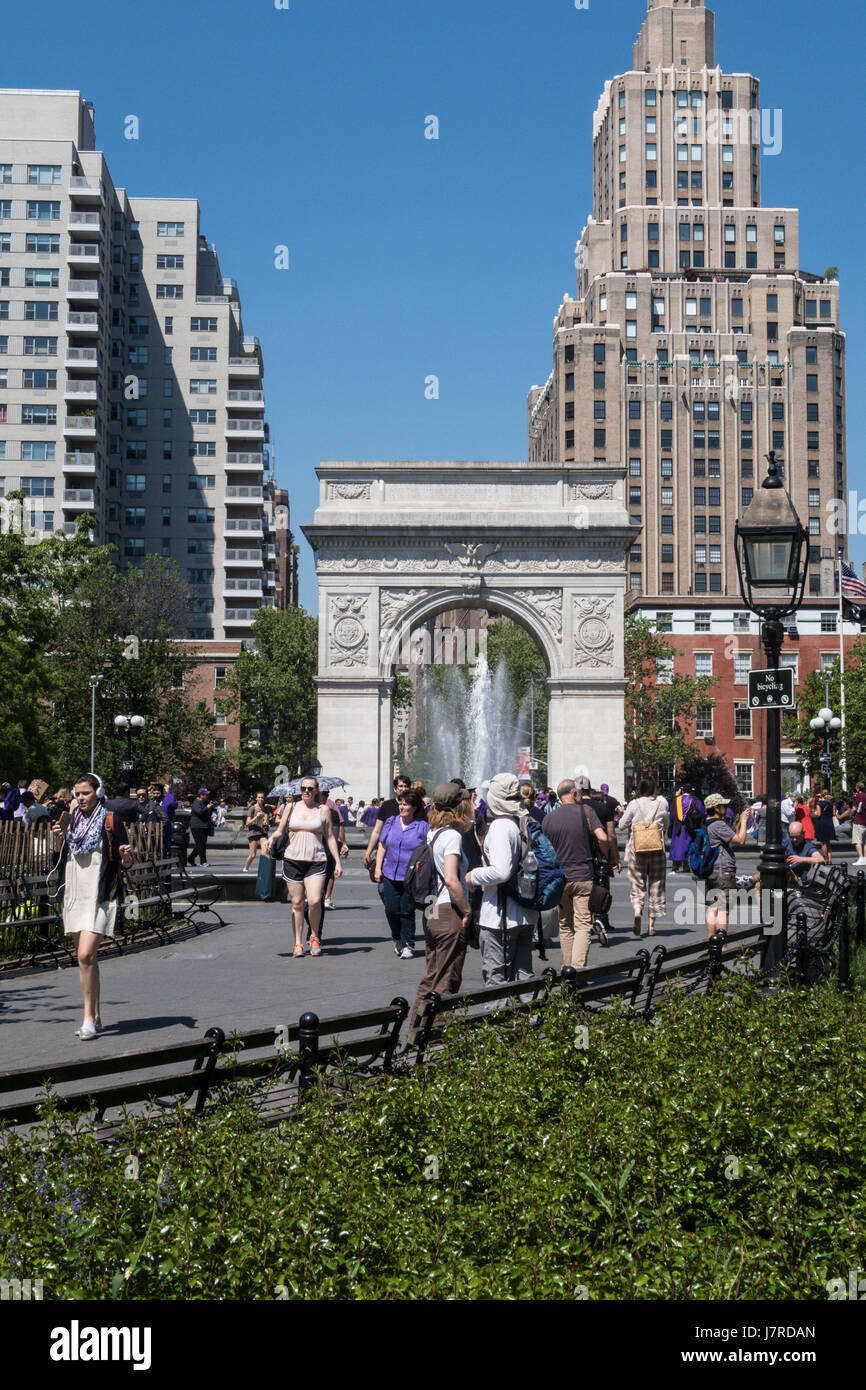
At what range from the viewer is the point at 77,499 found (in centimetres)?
7744

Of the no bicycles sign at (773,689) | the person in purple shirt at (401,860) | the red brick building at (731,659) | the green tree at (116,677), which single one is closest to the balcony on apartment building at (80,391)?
the green tree at (116,677)

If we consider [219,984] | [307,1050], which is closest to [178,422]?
[219,984]

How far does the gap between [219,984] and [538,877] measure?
3.71 meters

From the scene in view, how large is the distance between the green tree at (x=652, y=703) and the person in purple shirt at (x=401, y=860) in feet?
184

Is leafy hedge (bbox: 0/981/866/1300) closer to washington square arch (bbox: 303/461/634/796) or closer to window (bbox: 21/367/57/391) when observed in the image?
washington square arch (bbox: 303/461/634/796)

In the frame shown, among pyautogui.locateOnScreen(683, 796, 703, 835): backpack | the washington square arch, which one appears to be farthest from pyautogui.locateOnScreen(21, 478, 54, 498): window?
pyautogui.locateOnScreen(683, 796, 703, 835): backpack

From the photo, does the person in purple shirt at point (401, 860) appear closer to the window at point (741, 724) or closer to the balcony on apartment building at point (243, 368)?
the window at point (741, 724)

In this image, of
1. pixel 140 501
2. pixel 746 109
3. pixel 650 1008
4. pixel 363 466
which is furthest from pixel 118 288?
pixel 650 1008

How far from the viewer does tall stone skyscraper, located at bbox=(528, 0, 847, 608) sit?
103 meters

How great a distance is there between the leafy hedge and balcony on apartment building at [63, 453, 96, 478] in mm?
74571

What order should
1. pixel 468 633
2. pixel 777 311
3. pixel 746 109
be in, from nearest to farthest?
1. pixel 777 311
2. pixel 746 109
3. pixel 468 633
